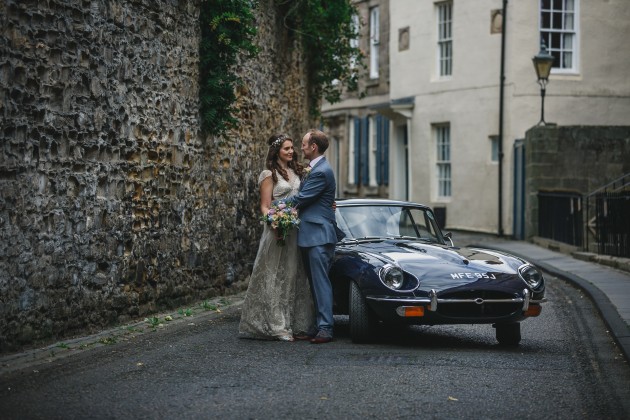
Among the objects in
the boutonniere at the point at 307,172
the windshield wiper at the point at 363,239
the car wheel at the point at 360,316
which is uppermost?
the boutonniere at the point at 307,172

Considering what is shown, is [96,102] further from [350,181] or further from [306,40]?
[350,181]

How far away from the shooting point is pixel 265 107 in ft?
56.6

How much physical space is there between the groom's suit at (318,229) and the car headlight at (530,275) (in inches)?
71.6

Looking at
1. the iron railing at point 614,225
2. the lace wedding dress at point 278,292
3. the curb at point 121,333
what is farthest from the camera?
the iron railing at point 614,225

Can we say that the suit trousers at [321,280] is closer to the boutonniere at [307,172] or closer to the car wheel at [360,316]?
the car wheel at [360,316]

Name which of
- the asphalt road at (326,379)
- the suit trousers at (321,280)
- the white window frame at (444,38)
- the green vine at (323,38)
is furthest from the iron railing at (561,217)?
the suit trousers at (321,280)

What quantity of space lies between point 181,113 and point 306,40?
23.7 feet

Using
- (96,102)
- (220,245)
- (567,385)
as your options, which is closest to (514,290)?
(567,385)

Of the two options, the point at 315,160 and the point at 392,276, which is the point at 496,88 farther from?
the point at 392,276

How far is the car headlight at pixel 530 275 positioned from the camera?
10344 mm

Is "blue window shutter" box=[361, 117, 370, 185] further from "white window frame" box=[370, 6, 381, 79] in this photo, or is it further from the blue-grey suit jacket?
the blue-grey suit jacket

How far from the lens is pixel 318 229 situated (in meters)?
10.8

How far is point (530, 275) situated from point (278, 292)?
8.04ft

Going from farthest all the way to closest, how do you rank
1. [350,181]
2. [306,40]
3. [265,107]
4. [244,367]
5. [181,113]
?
[350,181], [306,40], [265,107], [181,113], [244,367]
